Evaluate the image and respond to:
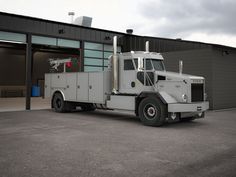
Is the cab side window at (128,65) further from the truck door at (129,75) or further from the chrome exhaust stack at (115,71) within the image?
the chrome exhaust stack at (115,71)

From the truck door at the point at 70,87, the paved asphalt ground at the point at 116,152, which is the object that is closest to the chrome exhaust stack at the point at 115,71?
the paved asphalt ground at the point at 116,152

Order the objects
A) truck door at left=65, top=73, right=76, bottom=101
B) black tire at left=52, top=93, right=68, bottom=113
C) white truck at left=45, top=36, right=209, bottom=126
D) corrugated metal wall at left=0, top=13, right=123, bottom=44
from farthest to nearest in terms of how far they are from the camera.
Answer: corrugated metal wall at left=0, top=13, right=123, bottom=44 < black tire at left=52, top=93, right=68, bottom=113 < truck door at left=65, top=73, right=76, bottom=101 < white truck at left=45, top=36, right=209, bottom=126

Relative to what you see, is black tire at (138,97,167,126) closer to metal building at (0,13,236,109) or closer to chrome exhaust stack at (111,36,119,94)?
chrome exhaust stack at (111,36,119,94)

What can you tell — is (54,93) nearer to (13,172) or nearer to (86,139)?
(86,139)

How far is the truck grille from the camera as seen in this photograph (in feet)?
32.5

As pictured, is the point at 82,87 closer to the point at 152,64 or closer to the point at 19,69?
the point at 152,64

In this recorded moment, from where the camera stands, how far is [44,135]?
7863 millimetres

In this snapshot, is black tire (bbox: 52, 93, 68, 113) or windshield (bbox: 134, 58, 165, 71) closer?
windshield (bbox: 134, 58, 165, 71)

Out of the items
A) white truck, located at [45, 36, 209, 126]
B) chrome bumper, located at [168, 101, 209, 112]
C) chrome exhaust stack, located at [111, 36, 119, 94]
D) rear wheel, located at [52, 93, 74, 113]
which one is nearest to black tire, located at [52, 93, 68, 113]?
rear wheel, located at [52, 93, 74, 113]

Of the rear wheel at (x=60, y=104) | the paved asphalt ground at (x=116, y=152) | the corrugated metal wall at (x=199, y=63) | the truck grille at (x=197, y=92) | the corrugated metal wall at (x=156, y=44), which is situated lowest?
the paved asphalt ground at (x=116, y=152)

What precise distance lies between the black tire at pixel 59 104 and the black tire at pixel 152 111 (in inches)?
208

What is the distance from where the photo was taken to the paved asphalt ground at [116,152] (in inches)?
184

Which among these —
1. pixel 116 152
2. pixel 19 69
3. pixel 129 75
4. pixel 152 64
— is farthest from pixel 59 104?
pixel 19 69

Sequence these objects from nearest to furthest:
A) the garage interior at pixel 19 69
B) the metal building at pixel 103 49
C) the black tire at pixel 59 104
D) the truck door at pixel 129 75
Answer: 1. the truck door at pixel 129 75
2. the black tire at pixel 59 104
3. the metal building at pixel 103 49
4. the garage interior at pixel 19 69
